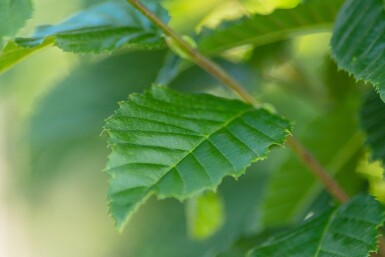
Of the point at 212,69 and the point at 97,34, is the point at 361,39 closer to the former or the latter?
the point at 212,69

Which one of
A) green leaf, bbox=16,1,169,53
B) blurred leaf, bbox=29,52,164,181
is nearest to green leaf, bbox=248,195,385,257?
green leaf, bbox=16,1,169,53

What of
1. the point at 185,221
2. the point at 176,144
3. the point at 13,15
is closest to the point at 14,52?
the point at 13,15

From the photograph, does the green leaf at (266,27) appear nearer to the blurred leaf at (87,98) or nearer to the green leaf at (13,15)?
the blurred leaf at (87,98)

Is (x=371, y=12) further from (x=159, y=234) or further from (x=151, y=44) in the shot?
(x=159, y=234)

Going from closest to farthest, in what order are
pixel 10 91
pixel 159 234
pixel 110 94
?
pixel 110 94
pixel 159 234
pixel 10 91

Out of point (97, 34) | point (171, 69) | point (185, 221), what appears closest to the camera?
point (97, 34)

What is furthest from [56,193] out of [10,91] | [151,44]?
[151,44]
